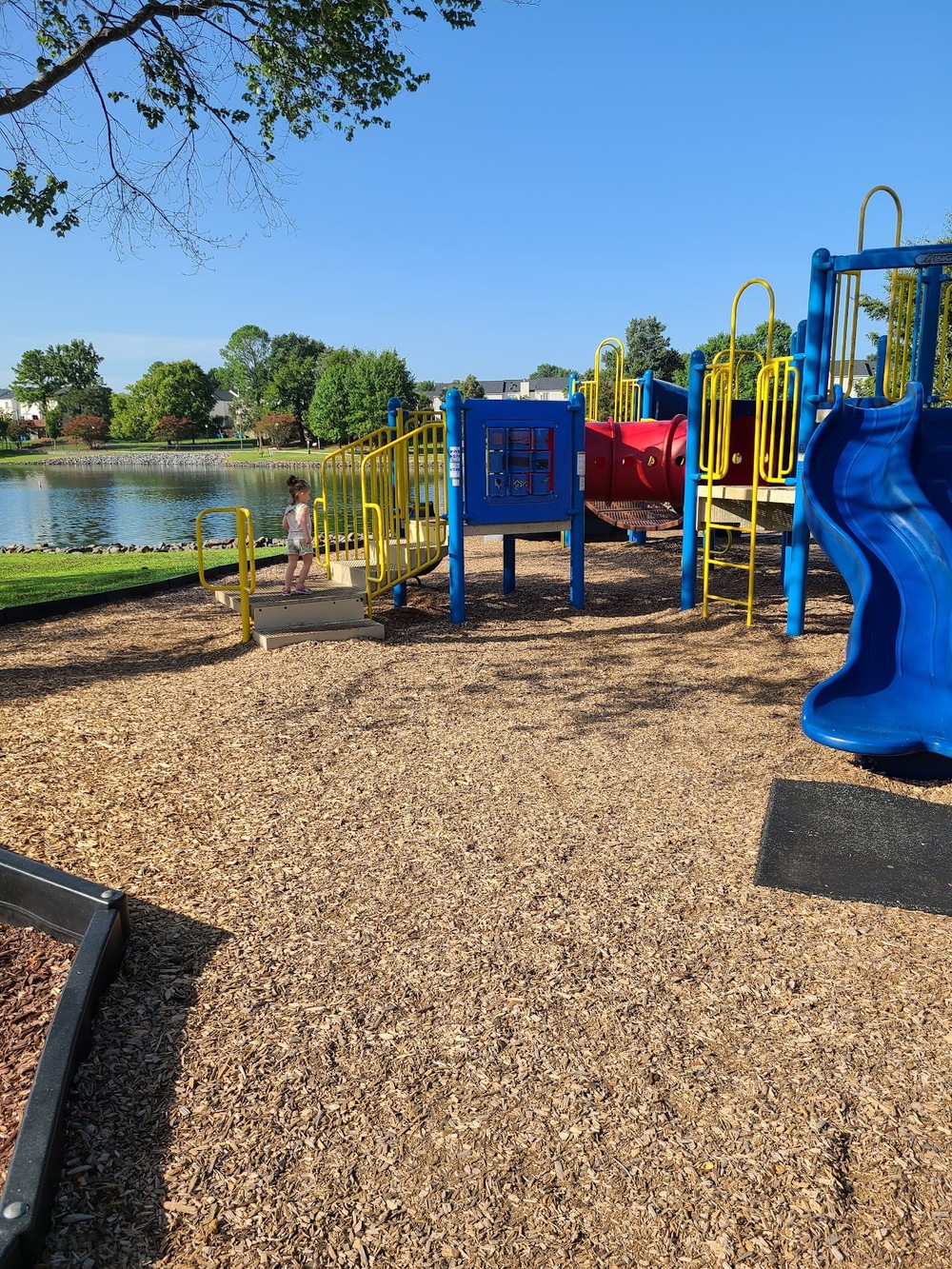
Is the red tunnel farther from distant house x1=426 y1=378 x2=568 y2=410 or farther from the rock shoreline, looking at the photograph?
distant house x1=426 y1=378 x2=568 y2=410

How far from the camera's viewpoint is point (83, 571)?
1365 centimetres

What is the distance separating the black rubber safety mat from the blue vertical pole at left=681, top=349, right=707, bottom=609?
4932mm

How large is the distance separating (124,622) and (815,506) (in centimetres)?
693

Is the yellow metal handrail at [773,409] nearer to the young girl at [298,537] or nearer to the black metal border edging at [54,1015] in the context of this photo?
the young girl at [298,537]

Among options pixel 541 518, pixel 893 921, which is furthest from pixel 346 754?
pixel 541 518

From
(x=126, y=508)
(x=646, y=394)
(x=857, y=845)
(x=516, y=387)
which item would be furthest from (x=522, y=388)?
(x=857, y=845)

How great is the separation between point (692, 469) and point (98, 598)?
23.0 ft

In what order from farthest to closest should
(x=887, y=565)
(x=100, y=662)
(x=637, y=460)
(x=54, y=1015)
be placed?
(x=637, y=460), (x=100, y=662), (x=887, y=565), (x=54, y=1015)

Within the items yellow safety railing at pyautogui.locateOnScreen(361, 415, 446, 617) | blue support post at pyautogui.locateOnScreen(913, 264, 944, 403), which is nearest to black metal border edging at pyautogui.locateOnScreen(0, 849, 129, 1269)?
yellow safety railing at pyautogui.locateOnScreen(361, 415, 446, 617)

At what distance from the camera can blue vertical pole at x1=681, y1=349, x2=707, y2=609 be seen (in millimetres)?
9148

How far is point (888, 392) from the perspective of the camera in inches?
383

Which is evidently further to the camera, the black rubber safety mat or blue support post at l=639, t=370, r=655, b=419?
blue support post at l=639, t=370, r=655, b=419

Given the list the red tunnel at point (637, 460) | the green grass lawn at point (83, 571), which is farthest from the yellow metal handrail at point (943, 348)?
the green grass lawn at point (83, 571)

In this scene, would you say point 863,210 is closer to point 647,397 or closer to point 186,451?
point 647,397
